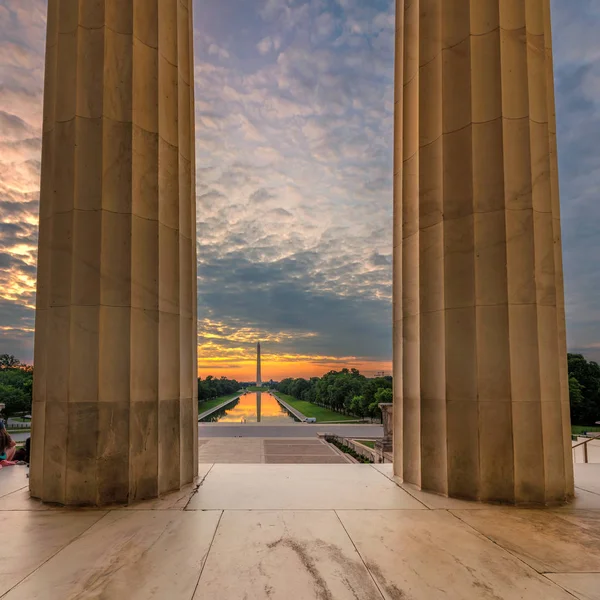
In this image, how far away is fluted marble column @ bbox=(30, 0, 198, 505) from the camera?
10.1 metres

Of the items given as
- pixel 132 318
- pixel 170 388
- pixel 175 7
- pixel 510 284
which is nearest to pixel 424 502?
pixel 510 284

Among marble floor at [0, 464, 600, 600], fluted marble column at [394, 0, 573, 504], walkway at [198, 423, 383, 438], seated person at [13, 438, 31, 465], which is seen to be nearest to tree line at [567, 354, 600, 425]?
walkway at [198, 423, 383, 438]

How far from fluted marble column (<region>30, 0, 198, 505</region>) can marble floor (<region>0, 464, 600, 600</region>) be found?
3.45ft

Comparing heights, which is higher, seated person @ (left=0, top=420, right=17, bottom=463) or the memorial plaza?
the memorial plaza

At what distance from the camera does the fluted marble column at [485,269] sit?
10.4m

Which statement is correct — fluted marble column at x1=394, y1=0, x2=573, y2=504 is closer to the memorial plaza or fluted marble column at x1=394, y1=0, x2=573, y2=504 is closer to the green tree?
the memorial plaza

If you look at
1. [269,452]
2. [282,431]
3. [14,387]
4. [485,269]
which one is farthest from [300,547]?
[14,387]

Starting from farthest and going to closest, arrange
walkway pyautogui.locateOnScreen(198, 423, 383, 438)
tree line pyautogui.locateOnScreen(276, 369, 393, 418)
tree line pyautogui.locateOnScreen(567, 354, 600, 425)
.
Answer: tree line pyautogui.locateOnScreen(276, 369, 393, 418) → tree line pyautogui.locateOnScreen(567, 354, 600, 425) → walkway pyautogui.locateOnScreen(198, 423, 383, 438)

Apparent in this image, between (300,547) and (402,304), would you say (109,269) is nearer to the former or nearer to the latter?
(300,547)

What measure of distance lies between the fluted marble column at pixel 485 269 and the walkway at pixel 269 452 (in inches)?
1080

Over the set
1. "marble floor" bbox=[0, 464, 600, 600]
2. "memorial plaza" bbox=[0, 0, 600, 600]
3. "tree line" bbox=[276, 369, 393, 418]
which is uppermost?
"memorial plaza" bbox=[0, 0, 600, 600]

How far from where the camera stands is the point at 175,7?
12.2 metres

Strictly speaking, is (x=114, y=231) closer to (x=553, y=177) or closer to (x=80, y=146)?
(x=80, y=146)

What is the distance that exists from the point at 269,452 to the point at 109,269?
37741 mm
